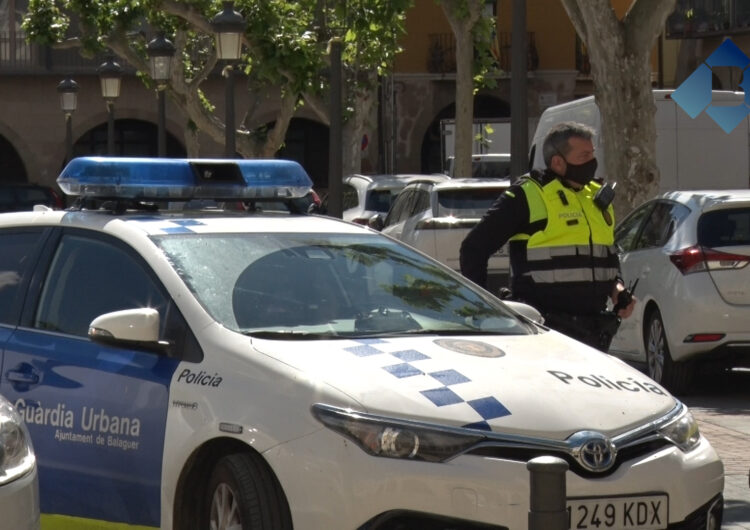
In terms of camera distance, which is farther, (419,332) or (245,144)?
(245,144)

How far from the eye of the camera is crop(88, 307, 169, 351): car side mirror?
231 inches

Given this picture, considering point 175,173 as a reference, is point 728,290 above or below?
below

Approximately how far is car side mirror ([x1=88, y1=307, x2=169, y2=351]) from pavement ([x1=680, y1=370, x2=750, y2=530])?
9.13ft

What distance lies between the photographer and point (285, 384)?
5488mm

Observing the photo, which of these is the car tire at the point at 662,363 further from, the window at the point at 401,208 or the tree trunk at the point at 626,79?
the window at the point at 401,208

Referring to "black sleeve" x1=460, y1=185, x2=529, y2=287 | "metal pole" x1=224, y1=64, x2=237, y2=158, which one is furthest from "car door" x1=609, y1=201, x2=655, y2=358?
"metal pole" x1=224, y1=64, x2=237, y2=158

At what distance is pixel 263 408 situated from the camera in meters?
5.48

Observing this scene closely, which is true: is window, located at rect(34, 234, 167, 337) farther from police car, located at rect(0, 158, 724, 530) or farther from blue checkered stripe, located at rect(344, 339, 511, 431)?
blue checkered stripe, located at rect(344, 339, 511, 431)

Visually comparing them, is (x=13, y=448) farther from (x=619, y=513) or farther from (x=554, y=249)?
(x=554, y=249)

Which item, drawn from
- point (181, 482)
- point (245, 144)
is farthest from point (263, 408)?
point (245, 144)

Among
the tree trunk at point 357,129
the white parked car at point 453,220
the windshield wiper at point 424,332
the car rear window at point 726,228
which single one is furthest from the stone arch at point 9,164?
the windshield wiper at point 424,332

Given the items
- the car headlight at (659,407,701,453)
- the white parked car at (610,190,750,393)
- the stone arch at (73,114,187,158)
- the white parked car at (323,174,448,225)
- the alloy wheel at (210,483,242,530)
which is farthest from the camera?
the stone arch at (73,114,187,158)

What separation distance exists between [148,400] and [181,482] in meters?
0.34

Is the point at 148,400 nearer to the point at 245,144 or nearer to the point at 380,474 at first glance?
the point at 380,474
